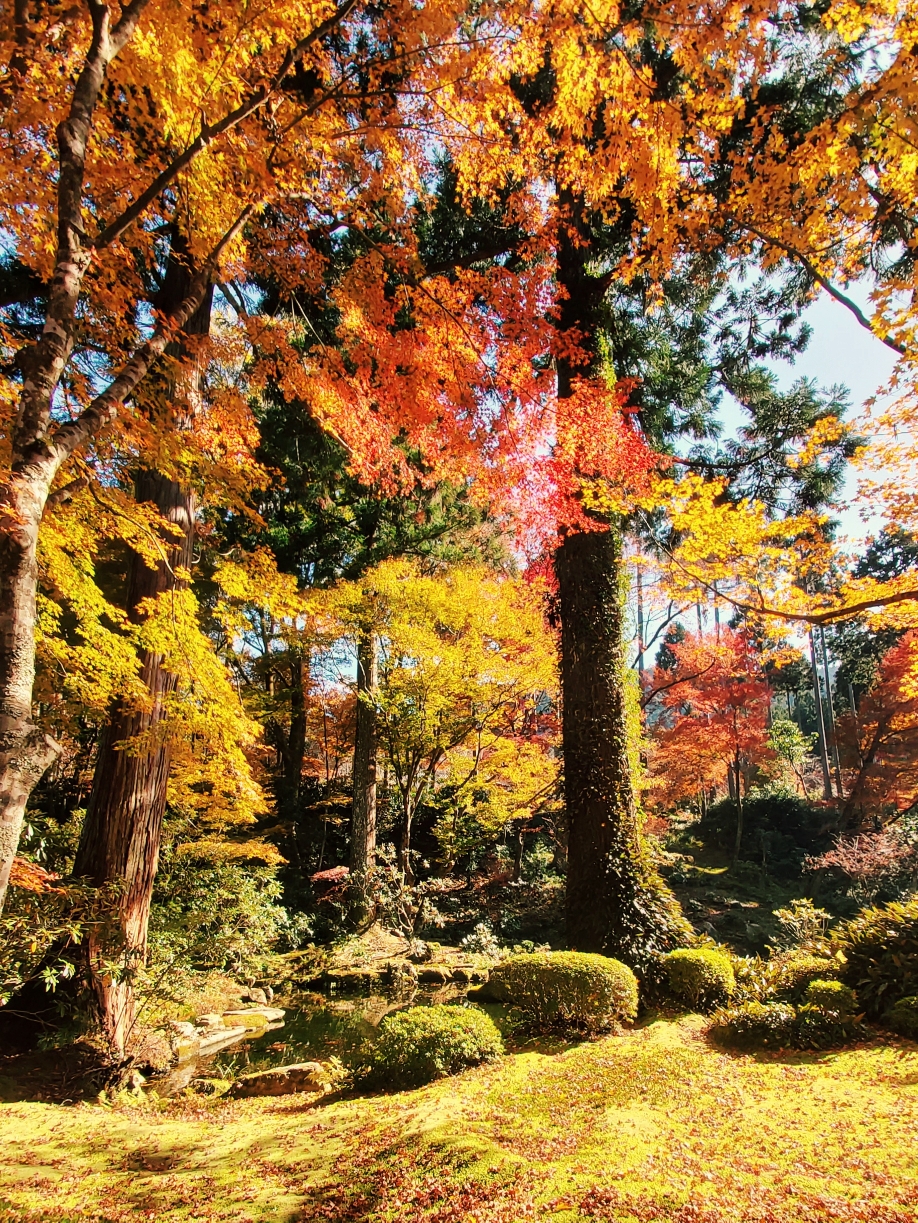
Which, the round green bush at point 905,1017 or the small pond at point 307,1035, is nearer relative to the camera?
the round green bush at point 905,1017

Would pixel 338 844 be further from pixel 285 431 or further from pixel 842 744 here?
pixel 842 744

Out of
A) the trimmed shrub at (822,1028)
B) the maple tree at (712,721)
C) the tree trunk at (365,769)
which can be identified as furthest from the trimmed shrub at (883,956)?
the maple tree at (712,721)

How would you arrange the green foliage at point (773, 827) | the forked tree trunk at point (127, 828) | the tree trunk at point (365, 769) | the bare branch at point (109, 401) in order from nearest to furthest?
the bare branch at point (109, 401)
the forked tree trunk at point (127, 828)
the tree trunk at point (365, 769)
the green foliage at point (773, 827)

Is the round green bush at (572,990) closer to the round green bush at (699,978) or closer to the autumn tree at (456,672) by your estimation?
the round green bush at (699,978)

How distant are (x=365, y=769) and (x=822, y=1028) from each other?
27.8 feet

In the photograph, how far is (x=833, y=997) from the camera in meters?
5.04

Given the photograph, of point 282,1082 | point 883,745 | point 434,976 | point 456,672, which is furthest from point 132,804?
point 883,745

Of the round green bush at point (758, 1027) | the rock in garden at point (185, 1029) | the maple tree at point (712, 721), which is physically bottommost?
the rock in garden at point (185, 1029)

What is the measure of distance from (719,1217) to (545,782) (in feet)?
31.7

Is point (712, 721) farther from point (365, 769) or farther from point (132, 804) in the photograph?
point (132, 804)

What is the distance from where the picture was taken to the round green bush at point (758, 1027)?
4.88 metres

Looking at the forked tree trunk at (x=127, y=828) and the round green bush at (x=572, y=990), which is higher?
the forked tree trunk at (x=127, y=828)

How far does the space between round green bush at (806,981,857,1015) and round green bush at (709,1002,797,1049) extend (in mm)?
234

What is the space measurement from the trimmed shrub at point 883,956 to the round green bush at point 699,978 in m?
1.12
